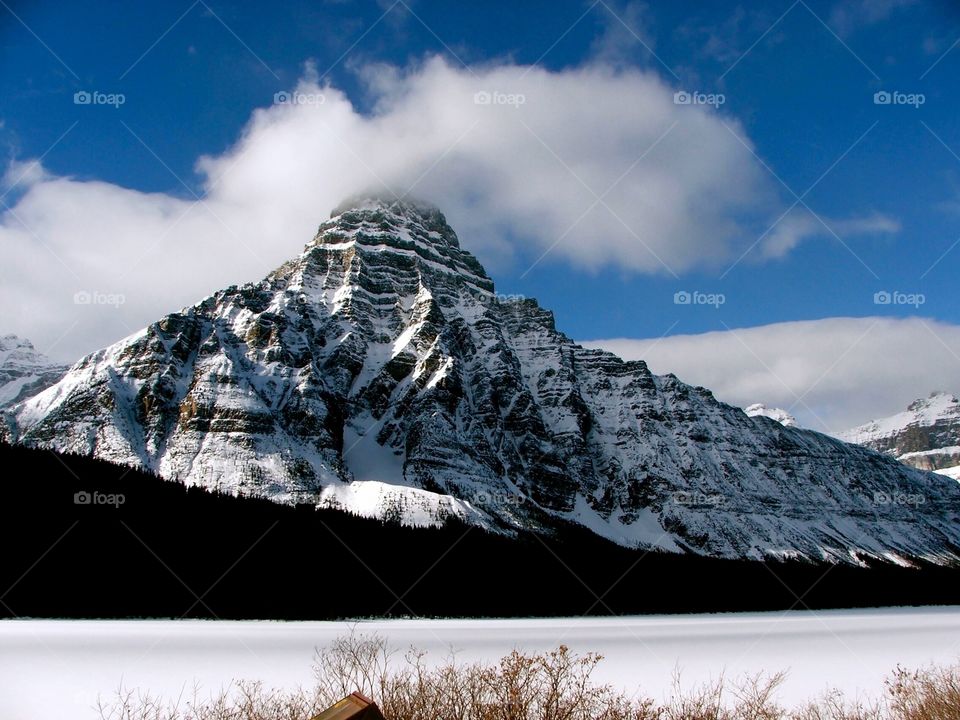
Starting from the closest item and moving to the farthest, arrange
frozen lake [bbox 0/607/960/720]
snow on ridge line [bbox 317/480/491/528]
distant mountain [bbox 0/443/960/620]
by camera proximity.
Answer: frozen lake [bbox 0/607/960/720]
distant mountain [bbox 0/443/960/620]
snow on ridge line [bbox 317/480/491/528]

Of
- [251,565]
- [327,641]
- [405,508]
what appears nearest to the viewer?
[327,641]

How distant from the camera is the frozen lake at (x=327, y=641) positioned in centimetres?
2972

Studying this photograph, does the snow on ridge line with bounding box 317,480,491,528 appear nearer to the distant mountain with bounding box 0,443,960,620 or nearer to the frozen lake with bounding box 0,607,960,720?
the distant mountain with bounding box 0,443,960,620

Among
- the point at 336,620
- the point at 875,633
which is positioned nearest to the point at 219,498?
the point at 336,620

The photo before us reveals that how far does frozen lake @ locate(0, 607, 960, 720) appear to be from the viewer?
2972cm

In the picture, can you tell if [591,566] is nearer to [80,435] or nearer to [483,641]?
[483,641]

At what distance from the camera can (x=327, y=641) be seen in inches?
1988

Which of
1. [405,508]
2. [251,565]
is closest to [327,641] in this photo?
[251,565]

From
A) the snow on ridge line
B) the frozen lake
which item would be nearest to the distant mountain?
the frozen lake

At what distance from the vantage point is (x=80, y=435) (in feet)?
646

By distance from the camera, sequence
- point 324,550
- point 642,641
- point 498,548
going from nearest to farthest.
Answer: point 642,641 < point 324,550 < point 498,548

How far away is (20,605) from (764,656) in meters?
57.6

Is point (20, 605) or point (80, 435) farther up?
point (80, 435)

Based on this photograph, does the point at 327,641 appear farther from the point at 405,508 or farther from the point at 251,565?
the point at 405,508
